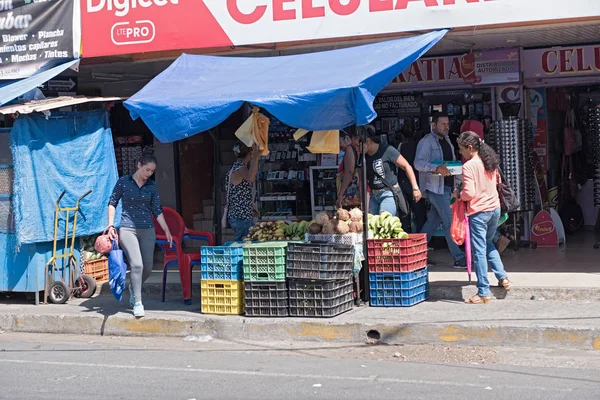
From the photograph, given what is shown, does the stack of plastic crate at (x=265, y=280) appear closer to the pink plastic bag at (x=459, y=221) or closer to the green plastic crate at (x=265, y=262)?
the green plastic crate at (x=265, y=262)

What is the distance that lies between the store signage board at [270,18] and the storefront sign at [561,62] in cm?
325

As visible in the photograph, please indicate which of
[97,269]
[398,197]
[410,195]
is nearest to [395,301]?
[398,197]

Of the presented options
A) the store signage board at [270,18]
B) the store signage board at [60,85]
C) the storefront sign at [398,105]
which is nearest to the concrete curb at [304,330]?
the store signage board at [270,18]

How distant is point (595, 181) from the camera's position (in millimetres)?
13820

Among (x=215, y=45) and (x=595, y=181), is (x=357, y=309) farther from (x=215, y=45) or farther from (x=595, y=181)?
(x=595, y=181)

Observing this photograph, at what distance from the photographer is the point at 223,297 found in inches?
398

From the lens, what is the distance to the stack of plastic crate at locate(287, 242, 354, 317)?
9.59 meters

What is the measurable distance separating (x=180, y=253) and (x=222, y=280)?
109 cm

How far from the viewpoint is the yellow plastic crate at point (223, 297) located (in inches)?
396

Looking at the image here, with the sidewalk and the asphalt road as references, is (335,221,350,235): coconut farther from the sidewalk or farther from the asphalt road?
the asphalt road

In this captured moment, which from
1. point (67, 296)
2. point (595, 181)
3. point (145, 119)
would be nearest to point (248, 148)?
point (145, 119)

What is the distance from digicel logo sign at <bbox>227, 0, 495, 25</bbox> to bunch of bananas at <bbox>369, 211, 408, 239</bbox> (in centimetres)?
253

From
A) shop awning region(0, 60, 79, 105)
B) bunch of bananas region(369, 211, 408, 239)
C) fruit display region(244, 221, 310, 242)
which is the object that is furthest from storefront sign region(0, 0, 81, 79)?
bunch of bananas region(369, 211, 408, 239)

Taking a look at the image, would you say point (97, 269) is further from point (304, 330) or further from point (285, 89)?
point (285, 89)
